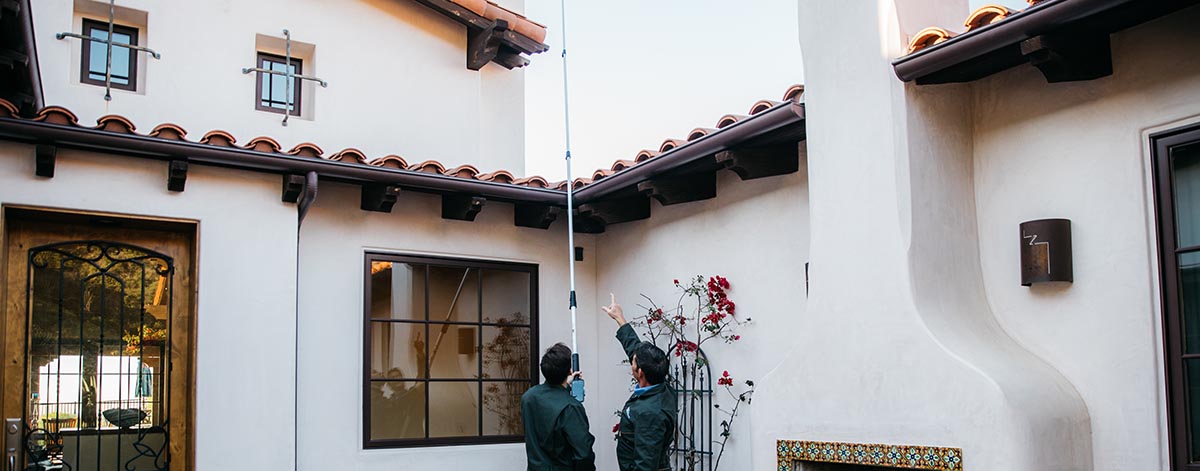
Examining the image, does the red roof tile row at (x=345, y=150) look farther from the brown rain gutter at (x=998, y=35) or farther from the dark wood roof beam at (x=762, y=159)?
the brown rain gutter at (x=998, y=35)

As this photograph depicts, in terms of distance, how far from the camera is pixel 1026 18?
4.75 metres

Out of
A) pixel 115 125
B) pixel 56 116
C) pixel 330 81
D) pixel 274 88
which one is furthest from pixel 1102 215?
pixel 274 88

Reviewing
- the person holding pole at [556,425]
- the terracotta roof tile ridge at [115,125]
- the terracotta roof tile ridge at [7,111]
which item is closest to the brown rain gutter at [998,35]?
the person holding pole at [556,425]

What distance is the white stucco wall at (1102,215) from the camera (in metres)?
4.77

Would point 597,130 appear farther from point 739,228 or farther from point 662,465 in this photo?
point 662,465

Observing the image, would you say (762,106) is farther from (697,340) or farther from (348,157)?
(348,157)

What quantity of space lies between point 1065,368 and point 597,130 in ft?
43.8

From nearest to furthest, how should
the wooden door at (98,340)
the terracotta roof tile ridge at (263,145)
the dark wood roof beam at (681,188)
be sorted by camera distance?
the wooden door at (98,340) → the terracotta roof tile ridge at (263,145) → the dark wood roof beam at (681,188)

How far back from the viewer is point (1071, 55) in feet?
15.9

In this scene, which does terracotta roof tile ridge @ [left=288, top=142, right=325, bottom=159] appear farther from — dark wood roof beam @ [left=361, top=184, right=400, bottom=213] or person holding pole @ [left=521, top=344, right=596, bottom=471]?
person holding pole @ [left=521, top=344, right=596, bottom=471]

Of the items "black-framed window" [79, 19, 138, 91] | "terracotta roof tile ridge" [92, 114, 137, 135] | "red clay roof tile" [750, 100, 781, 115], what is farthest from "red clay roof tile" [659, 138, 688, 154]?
"black-framed window" [79, 19, 138, 91]

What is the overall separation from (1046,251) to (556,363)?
2.71m

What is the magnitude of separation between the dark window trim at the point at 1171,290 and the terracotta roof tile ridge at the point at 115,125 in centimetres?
534

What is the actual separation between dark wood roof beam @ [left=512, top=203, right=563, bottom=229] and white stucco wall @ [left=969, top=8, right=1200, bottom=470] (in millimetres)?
3529
